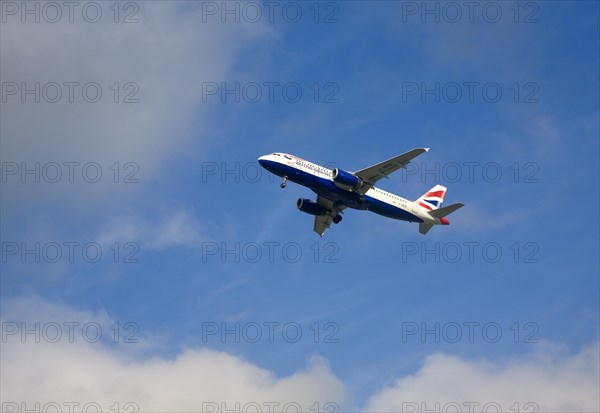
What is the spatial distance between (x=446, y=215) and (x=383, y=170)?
36.2ft

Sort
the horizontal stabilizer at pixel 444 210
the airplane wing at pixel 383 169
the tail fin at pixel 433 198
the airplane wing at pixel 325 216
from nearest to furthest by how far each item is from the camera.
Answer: the airplane wing at pixel 383 169, the horizontal stabilizer at pixel 444 210, the airplane wing at pixel 325 216, the tail fin at pixel 433 198

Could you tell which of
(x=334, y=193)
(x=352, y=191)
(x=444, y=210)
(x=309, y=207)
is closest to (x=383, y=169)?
(x=352, y=191)

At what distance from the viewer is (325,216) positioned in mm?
117688

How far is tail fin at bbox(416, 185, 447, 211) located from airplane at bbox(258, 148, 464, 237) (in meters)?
0.78

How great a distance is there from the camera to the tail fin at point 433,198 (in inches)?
4644

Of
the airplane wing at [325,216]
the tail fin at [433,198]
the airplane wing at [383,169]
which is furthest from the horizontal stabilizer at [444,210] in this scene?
the airplane wing at [325,216]

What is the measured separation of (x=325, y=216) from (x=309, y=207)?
275 centimetres

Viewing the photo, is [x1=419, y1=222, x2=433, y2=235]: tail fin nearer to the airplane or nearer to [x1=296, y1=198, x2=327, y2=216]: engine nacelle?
the airplane

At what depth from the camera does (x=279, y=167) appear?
10300 cm

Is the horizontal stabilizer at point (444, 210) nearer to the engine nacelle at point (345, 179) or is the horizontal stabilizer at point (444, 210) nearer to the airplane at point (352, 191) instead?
the airplane at point (352, 191)

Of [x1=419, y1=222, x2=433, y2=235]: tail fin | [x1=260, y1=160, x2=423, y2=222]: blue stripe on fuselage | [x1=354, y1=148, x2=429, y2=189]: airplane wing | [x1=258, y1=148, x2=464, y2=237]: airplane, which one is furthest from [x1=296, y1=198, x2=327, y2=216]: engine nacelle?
[x1=419, y1=222, x2=433, y2=235]: tail fin

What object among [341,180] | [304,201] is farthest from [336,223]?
[341,180]

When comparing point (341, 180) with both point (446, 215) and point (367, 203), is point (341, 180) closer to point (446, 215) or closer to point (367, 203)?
point (367, 203)

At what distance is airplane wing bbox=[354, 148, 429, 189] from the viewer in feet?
338
